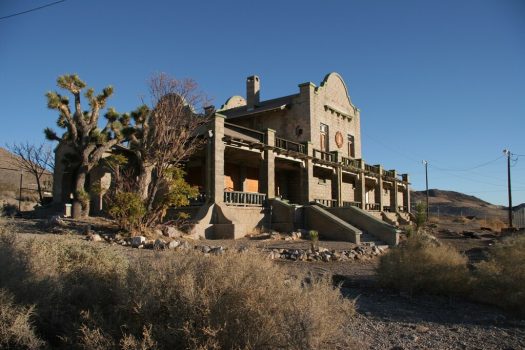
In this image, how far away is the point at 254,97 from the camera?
103ft

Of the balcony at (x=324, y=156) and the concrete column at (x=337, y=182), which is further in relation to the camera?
the concrete column at (x=337, y=182)

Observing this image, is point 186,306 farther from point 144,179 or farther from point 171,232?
point 144,179

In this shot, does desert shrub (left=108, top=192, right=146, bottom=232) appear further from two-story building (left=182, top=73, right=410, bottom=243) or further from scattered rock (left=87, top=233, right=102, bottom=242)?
two-story building (left=182, top=73, right=410, bottom=243)

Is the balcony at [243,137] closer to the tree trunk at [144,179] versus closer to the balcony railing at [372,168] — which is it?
the tree trunk at [144,179]

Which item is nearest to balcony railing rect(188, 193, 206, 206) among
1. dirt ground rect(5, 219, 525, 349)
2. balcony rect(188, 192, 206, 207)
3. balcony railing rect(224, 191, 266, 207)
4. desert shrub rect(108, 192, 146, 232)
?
balcony rect(188, 192, 206, 207)

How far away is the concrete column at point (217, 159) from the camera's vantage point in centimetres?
1952

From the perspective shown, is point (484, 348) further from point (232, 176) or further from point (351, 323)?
point (232, 176)

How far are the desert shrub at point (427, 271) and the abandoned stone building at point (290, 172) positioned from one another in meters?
9.58

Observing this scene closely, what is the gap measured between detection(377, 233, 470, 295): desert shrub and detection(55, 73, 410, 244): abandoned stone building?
31.4ft

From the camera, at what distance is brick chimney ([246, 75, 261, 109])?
31.4 meters

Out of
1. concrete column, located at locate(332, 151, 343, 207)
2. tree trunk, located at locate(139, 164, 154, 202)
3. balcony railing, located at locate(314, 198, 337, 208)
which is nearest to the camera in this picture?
tree trunk, located at locate(139, 164, 154, 202)

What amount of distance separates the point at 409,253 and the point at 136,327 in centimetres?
661

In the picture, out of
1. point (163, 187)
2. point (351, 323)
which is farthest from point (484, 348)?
point (163, 187)

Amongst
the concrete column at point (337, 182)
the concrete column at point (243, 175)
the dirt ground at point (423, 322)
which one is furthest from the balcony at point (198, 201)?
the concrete column at point (337, 182)
